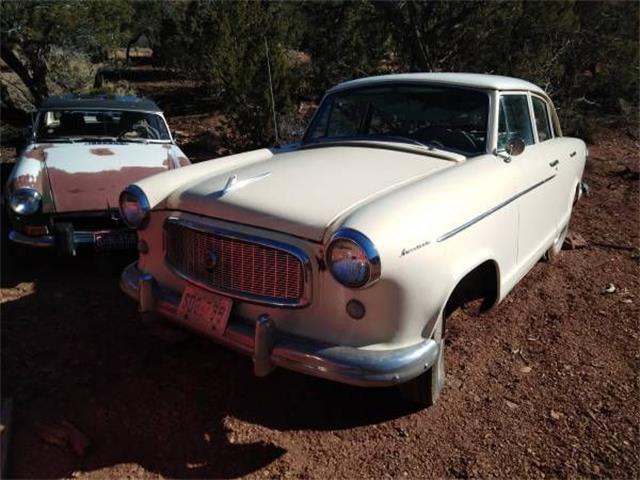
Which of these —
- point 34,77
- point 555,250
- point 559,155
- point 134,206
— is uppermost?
point 134,206

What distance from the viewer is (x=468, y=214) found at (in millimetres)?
2793

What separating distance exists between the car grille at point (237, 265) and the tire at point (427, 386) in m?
0.77

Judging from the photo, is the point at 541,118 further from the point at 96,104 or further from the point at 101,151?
the point at 96,104

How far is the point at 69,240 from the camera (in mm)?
4227

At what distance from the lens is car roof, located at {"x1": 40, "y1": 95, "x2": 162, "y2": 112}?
5680mm

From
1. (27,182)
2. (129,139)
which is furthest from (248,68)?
(27,182)

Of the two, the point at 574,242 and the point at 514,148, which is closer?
the point at 514,148

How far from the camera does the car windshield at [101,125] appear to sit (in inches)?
219

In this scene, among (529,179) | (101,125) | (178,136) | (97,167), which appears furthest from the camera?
(178,136)

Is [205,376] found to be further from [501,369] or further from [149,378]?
[501,369]

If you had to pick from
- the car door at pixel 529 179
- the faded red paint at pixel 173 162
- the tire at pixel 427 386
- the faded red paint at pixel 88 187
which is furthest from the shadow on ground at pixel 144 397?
the faded red paint at pixel 173 162

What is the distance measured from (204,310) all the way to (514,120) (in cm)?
244

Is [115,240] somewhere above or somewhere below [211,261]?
below

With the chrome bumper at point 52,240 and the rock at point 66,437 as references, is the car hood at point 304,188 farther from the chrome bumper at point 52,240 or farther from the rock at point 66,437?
the chrome bumper at point 52,240
